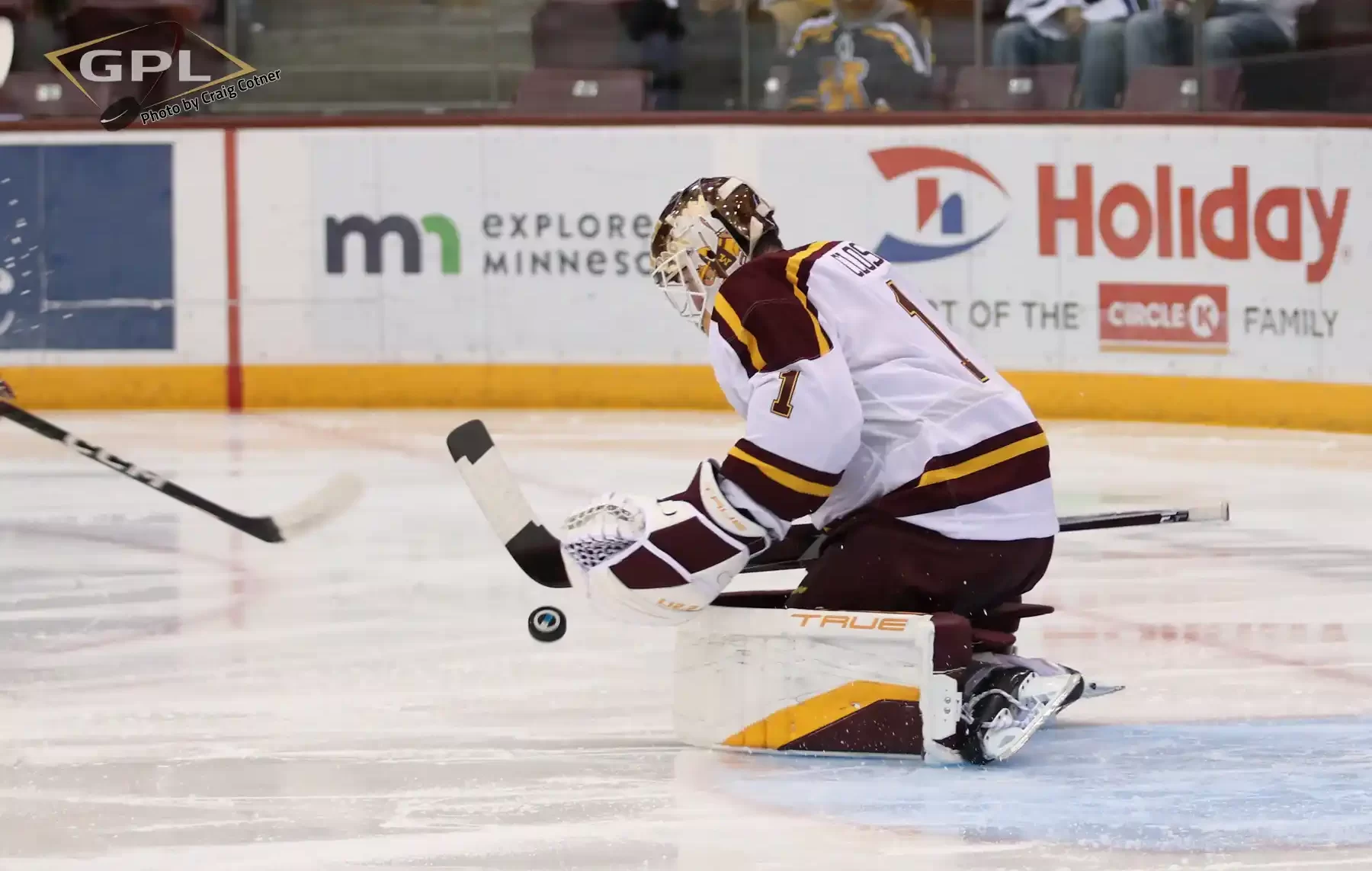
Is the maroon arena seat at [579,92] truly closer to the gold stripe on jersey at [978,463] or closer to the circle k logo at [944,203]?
the circle k logo at [944,203]

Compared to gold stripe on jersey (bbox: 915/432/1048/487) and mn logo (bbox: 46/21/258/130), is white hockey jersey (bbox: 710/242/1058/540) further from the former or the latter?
mn logo (bbox: 46/21/258/130)

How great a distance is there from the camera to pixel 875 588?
8.99 feet

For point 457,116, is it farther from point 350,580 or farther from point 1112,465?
point 350,580

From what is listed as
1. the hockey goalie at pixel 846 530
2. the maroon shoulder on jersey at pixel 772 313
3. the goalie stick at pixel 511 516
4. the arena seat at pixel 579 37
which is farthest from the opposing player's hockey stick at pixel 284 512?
the arena seat at pixel 579 37

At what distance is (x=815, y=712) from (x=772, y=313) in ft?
1.70

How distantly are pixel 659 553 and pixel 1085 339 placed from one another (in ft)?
17.5

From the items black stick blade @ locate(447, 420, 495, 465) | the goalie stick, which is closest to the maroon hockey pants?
the goalie stick

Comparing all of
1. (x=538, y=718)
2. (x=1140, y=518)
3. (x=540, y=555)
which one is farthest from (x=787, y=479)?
(x=1140, y=518)

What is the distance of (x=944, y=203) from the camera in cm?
797

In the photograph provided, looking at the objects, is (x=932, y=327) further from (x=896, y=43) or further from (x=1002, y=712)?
(x=896, y=43)

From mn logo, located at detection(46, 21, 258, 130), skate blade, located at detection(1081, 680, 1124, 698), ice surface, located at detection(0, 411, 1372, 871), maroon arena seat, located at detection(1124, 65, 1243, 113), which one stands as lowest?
ice surface, located at detection(0, 411, 1372, 871)

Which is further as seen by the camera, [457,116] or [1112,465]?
[457,116]

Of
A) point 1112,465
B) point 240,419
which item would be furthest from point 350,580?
point 240,419

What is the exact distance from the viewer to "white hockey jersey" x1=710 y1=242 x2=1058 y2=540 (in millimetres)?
2568
